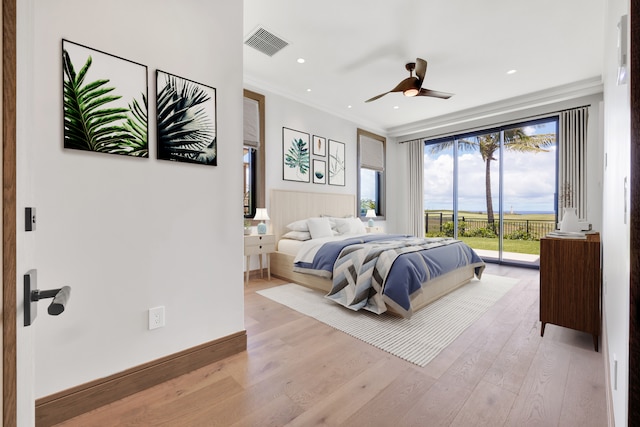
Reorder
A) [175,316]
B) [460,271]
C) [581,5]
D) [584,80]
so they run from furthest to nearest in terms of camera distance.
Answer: [584,80], [460,271], [581,5], [175,316]

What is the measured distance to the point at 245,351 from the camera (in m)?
2.05

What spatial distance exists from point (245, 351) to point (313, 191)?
3443 mm

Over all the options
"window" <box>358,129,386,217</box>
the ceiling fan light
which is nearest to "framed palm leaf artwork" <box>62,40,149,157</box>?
the ceiling fan light

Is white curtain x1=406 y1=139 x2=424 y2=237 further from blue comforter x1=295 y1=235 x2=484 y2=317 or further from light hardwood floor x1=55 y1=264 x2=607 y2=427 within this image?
light hardwood floor x1=55 y1=264 x2=607 y2=427

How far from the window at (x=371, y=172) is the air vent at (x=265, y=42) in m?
3.06

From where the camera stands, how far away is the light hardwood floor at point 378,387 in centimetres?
142

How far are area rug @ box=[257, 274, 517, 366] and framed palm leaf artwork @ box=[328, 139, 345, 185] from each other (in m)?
2.53

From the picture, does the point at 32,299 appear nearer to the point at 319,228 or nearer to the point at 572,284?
the point at 572,284

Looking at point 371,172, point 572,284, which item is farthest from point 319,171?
point 572,284

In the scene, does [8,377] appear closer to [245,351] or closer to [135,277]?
[135,277]

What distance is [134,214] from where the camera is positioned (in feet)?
5.21

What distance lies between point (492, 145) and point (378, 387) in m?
5.77

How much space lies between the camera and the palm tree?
5270 millimetres

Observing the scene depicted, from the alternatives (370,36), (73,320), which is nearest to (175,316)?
(73,320)
